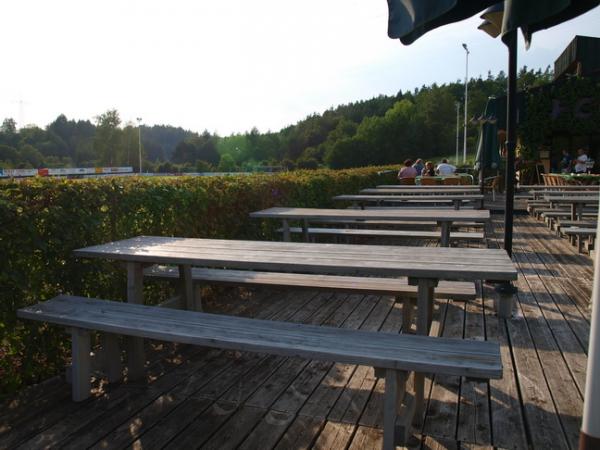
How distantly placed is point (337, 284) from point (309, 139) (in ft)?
347

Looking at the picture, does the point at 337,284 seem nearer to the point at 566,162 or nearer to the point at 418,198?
the point at 418,198

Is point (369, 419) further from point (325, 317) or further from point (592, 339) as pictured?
point (325, 317)

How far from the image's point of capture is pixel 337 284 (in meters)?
3.74

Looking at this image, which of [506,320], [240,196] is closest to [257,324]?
[506,320]

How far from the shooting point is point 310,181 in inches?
315

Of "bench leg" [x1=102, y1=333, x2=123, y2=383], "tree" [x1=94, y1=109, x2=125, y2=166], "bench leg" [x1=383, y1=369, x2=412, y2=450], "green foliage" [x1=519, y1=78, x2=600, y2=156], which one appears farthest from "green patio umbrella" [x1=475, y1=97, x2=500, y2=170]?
"tree" [x1=94, y1=109, x2=125, y2=166]

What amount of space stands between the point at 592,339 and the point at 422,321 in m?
1.25

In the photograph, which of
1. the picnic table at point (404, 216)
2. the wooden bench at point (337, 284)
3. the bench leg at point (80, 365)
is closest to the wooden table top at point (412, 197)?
the picnic table at point (404, 216)

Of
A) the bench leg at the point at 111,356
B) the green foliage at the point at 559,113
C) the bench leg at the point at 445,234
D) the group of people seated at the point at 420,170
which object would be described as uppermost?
the green foliage at the point at 559,113

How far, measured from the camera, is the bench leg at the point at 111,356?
3043mm

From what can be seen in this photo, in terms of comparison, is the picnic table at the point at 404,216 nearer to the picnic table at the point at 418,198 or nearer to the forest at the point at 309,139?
the picnic table at the point at 418,198

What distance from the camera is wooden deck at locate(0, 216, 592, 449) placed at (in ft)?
7.86

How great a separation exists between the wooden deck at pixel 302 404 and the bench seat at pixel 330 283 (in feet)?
1.23

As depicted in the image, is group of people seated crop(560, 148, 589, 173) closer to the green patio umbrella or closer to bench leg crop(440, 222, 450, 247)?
the green patio umbrella
